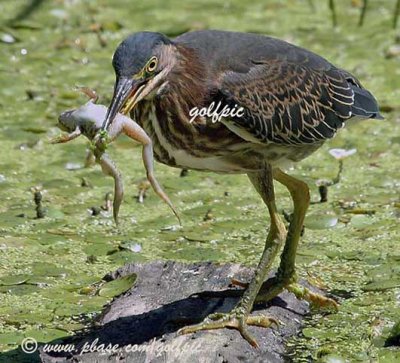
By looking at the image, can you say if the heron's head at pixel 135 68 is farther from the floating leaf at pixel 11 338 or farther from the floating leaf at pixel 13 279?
the floating leaf at pixel 13 279

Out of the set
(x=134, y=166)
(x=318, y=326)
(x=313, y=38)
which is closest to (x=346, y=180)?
(x=134, y=166)

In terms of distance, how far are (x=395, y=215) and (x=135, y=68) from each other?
2.09m

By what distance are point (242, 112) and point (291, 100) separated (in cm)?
47

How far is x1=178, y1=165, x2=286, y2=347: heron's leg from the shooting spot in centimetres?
462

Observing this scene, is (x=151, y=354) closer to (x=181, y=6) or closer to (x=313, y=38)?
(x=313, y=38)

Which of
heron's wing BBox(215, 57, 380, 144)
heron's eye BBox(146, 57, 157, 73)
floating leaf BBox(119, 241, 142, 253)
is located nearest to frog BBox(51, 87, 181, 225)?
heron's eye BBox(146, 57, 157, 73)

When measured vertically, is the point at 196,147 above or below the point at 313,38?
above

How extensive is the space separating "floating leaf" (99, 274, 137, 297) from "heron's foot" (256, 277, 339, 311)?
1.84 feet

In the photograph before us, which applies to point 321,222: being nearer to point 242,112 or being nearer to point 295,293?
point 295,293

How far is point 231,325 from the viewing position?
463 centimetres

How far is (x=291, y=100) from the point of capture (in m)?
5.10

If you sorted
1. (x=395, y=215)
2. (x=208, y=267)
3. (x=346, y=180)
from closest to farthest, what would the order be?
(x=208, y=267), (x=395, y=215), (x=346, y=180)

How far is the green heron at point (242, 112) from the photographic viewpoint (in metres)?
4.54

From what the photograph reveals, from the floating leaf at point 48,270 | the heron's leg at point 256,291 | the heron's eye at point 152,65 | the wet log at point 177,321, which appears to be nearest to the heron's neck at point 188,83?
the heron's eye at point 152,65
